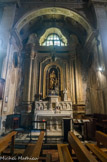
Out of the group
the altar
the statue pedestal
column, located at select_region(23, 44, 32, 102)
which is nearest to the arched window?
column, located at select_region(23, 44, 32, 102)

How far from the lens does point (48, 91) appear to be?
832 cm

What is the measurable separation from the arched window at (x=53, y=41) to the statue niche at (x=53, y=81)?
278 cm

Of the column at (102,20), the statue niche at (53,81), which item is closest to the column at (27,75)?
the statue niche at (53,81)

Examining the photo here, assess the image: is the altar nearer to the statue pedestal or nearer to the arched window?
the statue pedestal

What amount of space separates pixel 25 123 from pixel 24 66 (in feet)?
15.4

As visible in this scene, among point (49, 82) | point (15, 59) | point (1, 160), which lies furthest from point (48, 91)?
point (1, 160)

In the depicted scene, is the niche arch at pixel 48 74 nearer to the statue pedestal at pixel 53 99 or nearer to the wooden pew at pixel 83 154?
the statue pedestal at pixel 53 99

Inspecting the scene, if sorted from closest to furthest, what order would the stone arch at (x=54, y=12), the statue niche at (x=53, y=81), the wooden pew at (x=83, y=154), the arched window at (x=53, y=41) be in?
the wooden pew at (x=83, y=154) < the stone arch at (x=54, y=12) < the statue niche at (x=53, y=81) < the arched window at (x=53, y=41)

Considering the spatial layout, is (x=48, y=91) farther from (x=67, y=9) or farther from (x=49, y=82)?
(x=67, y=9)

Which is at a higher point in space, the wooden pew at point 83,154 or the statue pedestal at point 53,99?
the statue pedestal at point 53,99

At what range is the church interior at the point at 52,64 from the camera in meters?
6.39

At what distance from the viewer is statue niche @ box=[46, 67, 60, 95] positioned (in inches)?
320

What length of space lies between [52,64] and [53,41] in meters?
2.70

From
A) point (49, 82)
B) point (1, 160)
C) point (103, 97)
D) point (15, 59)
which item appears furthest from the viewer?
point (49, 82)
